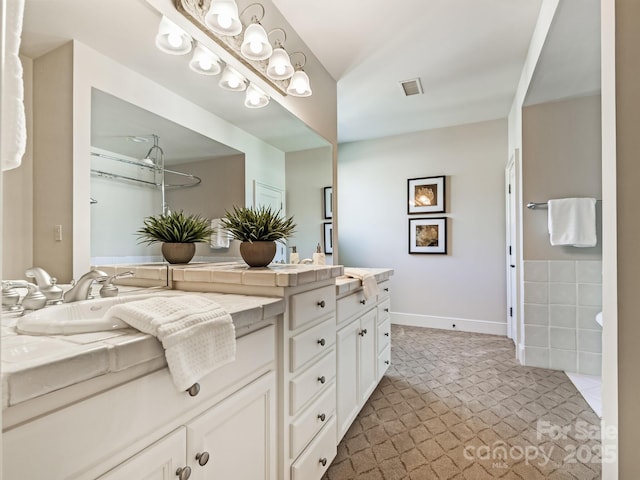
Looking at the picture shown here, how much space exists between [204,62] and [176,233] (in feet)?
2.74

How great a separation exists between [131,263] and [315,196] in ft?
4.73

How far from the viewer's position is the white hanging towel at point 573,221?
2.58 m

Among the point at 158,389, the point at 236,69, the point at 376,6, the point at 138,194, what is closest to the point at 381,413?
the point at 158,389

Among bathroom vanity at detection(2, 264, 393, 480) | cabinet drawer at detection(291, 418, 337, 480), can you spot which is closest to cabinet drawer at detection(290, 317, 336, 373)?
bathroom vanity at detection(2, 264, 393, 480)

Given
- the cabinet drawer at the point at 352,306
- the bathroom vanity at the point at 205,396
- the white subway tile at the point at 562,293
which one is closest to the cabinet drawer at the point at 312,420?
the bathroom vanity at the point at 205,396

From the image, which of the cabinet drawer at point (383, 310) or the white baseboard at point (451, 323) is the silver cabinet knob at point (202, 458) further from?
the white baseboard at point (451, 323)

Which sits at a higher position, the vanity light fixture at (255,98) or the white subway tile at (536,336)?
the vanity light fixture at (255,98)

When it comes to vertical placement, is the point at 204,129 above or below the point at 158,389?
above

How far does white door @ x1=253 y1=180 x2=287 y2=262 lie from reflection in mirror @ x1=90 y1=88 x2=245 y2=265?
27 cm

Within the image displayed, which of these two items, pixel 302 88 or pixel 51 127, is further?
pixel 302 88

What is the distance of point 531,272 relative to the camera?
9.34ft

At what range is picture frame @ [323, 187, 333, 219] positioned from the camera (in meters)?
2.62

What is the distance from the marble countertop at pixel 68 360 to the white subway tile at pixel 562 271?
3122 millimetres

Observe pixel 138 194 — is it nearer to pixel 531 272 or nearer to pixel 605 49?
pixel 605 49
